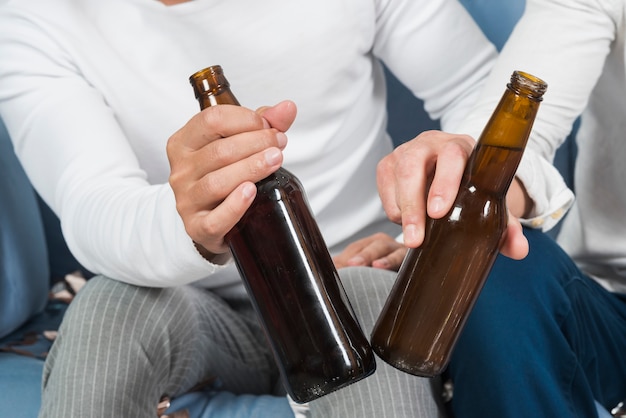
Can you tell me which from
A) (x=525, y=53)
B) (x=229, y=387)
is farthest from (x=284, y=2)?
(x=229, y=387)

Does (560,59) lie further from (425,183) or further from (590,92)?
(425,183)

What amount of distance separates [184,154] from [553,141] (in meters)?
0.49

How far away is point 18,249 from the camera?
1251 mm

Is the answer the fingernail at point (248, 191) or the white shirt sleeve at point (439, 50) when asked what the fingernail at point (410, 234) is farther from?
the white shirt sleeve at point (439, 50)

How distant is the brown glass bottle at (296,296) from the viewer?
2.08ft

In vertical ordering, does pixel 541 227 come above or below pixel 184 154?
below

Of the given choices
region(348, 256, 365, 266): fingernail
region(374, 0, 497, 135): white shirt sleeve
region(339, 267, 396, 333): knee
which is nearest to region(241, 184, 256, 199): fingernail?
region(339, 267, 396, 333): knee

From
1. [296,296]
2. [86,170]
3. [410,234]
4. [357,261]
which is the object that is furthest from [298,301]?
[86,170]

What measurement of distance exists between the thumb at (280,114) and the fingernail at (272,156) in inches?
2.0

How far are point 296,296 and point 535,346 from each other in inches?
10.9

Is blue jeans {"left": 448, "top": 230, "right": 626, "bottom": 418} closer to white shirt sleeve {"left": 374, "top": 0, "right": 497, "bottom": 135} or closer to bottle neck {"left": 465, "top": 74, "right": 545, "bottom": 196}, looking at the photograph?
bottle neck {"left": 465, "top": 74, "right": 545, "bottom": 196}

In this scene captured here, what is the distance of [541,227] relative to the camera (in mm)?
856

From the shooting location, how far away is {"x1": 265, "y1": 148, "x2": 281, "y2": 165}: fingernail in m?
0.62

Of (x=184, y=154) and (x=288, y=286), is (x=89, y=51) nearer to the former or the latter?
(x=184, y=154)
